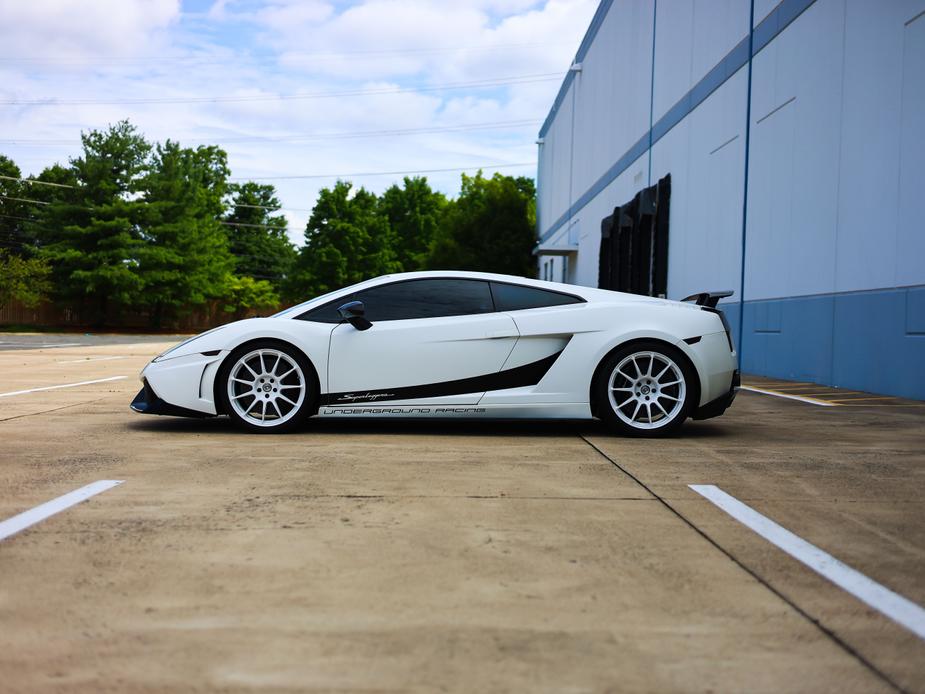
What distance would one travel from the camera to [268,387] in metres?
7.06

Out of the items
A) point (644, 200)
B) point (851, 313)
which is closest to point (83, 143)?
point (644, 200)

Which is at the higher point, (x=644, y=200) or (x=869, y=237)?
(x=644, y=200)

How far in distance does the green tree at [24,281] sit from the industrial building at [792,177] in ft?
108

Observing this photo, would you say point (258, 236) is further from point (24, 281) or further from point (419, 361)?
point (419, 361)

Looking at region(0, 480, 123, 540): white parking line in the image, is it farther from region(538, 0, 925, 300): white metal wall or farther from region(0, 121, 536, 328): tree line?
region(0, 121, 536, 328): tree line

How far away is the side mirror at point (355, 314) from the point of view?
6961 mm

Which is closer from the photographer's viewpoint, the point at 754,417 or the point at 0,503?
Result: the point at 0,503

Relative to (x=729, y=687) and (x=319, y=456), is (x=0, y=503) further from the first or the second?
(x=729, y=687)

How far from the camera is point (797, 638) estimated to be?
9.05 feet

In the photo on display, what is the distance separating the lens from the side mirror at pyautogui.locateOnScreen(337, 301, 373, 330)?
6961mm

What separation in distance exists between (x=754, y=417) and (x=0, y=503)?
6317 millimetres

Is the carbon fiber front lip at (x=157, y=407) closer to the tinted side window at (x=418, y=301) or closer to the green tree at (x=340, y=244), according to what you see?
the tinted side window at (x=418, y=301)

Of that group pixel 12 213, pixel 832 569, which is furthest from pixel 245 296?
pixel 832 569

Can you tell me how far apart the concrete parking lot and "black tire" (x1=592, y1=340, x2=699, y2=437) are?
54 centimetres
